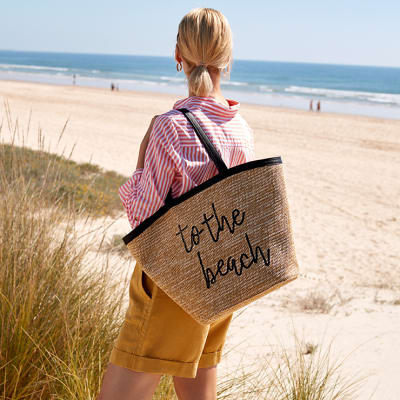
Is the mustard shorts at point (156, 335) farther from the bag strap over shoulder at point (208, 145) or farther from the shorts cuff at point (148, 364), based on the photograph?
the bag strap over shoulder at point (208, 145)

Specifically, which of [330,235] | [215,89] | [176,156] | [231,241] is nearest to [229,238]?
[231,241]

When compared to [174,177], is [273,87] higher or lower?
higher

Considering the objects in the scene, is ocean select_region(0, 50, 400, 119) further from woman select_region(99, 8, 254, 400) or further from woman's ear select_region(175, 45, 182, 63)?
woman select_region(99, 8, 254, 400)

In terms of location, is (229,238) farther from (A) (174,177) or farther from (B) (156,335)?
(B) (156,335)

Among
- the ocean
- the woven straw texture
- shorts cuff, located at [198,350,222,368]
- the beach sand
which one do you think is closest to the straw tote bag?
the woven straw texture

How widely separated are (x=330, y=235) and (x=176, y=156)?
7.67 m

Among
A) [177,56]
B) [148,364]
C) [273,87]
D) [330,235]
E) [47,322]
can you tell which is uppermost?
[273,87]

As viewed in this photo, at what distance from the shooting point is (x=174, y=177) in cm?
155

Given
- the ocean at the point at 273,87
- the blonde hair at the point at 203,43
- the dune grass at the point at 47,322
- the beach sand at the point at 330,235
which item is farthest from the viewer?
the ocean at the point at 273,87

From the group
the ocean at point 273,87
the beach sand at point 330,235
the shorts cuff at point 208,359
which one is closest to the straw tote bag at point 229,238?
the shorts cuff at point 208,359

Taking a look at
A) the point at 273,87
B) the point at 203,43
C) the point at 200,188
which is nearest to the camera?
the point at 200,188

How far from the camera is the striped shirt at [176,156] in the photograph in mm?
1509

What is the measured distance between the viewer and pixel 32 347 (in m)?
2.12

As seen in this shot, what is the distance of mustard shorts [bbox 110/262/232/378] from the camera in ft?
5.24
